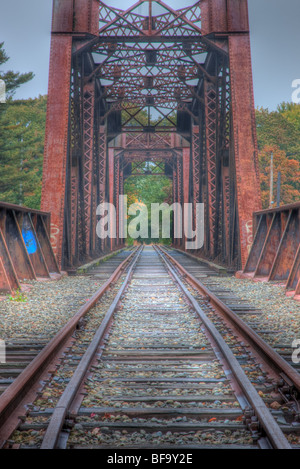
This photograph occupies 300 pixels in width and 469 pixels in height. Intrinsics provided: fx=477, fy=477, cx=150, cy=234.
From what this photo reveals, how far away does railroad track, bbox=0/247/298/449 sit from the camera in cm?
307

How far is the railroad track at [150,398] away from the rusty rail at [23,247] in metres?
3.44

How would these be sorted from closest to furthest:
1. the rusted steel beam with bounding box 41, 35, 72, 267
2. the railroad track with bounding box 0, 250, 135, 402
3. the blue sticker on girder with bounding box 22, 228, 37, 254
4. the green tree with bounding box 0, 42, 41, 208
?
the railroad track with bounding box 0, 250, 135, 402 < the blue sticker on girder with bounding box 22, 228, 37, 254 < the rusted steel beam with bounding box 41, 35, 72, 267 < the green tree with bounding box 0, 42, 41, 208

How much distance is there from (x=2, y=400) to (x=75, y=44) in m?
13.1

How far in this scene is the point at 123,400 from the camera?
3803mm

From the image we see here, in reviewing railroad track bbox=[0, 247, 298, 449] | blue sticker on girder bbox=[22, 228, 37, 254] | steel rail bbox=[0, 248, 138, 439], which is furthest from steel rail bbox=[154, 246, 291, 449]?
blue sticker on girder bbox=[22, 228, 37, 254]

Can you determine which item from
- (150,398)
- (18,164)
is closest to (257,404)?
(150,398)

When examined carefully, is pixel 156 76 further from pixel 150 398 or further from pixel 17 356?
pixel 150 398

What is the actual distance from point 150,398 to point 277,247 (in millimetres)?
8389

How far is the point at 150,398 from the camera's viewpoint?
→ 3.81 metres

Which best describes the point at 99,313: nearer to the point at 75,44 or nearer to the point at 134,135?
the point at 75,44

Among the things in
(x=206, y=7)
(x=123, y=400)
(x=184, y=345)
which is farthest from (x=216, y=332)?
(x=206, y=7)

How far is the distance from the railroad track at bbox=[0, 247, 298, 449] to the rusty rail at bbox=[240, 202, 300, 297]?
13.3ft

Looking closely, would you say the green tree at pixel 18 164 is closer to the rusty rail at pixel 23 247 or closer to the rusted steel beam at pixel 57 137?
the rusted steel beam at pixel 57 137

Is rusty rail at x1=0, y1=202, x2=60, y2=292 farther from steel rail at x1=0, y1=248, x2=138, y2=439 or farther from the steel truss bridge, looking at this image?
steel rail at x1=0, y1=248, x2=138, y2=439
